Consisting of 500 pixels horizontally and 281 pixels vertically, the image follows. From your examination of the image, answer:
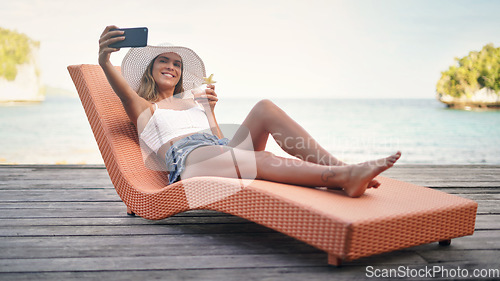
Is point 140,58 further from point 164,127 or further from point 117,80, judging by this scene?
point 164,127

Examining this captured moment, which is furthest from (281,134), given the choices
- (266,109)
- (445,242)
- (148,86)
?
(148,86)

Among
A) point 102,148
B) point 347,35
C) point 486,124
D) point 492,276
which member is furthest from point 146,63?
point 347,35

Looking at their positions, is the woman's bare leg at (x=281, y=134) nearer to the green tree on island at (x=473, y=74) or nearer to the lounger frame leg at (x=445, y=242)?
the lounger frame leg at (x=445, y=242)

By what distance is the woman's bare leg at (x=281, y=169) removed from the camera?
2061 millimetres

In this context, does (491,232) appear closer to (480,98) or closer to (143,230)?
(143,230)

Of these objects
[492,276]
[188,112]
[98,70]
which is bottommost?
[492,276]

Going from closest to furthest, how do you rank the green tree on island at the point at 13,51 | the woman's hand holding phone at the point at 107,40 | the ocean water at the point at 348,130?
the woman's hand holding phone at the point at 107,40
the ocean water at the point at 348,130
the green tree on island at the point at 13,51

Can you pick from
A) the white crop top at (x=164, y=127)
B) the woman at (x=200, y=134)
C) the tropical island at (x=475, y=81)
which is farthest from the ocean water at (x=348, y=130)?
the white crop top at (x=164, y=127)

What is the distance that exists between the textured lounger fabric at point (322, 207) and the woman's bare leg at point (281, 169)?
58mm

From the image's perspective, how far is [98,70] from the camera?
124 inches

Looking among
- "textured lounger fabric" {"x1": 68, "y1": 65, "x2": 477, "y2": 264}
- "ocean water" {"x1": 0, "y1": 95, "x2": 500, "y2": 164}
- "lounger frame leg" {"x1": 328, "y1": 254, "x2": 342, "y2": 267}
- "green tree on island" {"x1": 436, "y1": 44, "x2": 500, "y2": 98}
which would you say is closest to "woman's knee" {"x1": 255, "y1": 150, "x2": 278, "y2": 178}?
"textured lounger fabric" {"x1": 68, "y1": 65, "x2": 477, "y2": 264}

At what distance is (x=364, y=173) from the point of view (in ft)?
6.70

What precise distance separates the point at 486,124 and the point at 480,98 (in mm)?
1115

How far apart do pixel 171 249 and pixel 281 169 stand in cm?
71
